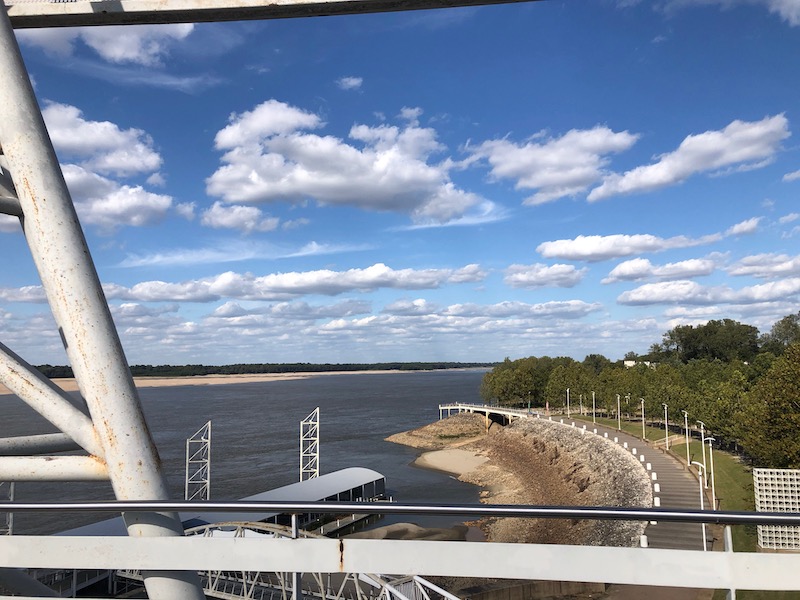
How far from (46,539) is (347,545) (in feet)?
4.73

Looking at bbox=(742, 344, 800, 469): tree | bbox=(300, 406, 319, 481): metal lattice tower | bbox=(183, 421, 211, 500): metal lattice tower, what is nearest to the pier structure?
bbox=(183, 421, 211, 500): metal lattice tower

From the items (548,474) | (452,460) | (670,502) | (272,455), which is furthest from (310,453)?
(670,502)

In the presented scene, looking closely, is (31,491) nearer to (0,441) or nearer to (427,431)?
(427,431)

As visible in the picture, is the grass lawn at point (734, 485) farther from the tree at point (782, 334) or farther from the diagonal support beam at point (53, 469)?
the tree at point (782, 334)

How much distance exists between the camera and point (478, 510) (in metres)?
2.45

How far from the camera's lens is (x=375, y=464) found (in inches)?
2327

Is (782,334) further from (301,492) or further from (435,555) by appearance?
(435,555)

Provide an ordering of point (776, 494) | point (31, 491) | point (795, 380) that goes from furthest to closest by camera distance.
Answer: point (31, 491) < point (795, 380) < point (776, 494)

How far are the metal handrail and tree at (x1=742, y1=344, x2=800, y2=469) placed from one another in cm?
3195

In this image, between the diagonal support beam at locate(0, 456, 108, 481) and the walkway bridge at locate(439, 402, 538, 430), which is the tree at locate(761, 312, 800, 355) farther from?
the diagonal support beam at locate(0, 456, 108, 481)

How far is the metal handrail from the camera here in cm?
245

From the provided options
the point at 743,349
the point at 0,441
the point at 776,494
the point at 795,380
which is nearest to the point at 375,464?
the point at 795,380

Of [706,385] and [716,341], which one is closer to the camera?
[706,385]

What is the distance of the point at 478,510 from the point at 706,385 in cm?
6242
